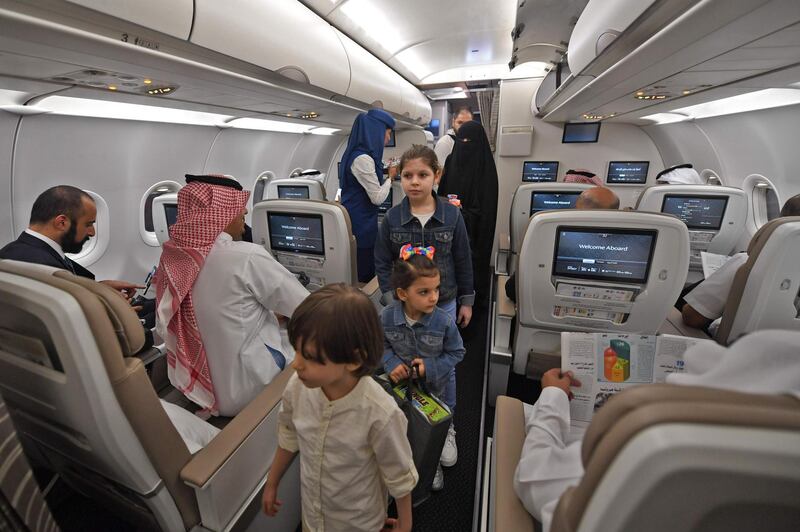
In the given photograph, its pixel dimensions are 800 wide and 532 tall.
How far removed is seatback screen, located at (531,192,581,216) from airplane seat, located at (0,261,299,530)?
3.72m

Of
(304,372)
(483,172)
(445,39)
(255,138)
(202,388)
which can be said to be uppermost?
(445,39)

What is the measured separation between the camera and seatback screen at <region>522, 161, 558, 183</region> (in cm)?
585

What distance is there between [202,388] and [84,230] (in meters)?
1.78

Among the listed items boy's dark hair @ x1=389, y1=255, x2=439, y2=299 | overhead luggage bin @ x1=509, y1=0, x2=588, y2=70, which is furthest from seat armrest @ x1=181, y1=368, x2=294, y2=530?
overhead luggage bin @ x1=509, y1=0, x2=588, y2=70

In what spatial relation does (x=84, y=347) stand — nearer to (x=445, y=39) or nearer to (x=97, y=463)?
(x=97, y=463)

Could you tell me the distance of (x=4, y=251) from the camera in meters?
2.11

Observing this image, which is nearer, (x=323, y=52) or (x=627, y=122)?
(x=323, y=52)

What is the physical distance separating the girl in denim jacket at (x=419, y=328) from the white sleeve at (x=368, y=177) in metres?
1.55

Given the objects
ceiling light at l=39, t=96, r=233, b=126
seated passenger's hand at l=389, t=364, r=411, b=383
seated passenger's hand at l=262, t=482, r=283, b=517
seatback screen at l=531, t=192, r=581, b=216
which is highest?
ceiling light at l=39, t=96, r=233, b=126

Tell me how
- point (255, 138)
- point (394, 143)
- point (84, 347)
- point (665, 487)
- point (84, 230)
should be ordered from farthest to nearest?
point (394, 143)
point (255, 138)
point (84, 230)
point (84, 347)
point (665, 487)

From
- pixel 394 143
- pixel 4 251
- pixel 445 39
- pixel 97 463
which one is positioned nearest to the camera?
pixel 97 463

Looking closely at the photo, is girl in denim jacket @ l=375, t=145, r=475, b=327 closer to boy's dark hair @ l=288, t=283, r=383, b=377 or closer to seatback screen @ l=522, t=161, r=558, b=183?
boy's dark hair @ l=288, t=283, r=383, b=377

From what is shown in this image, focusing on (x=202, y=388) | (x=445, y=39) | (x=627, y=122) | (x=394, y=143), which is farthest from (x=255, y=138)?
(x=627, y=122)

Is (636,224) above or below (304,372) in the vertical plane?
above
